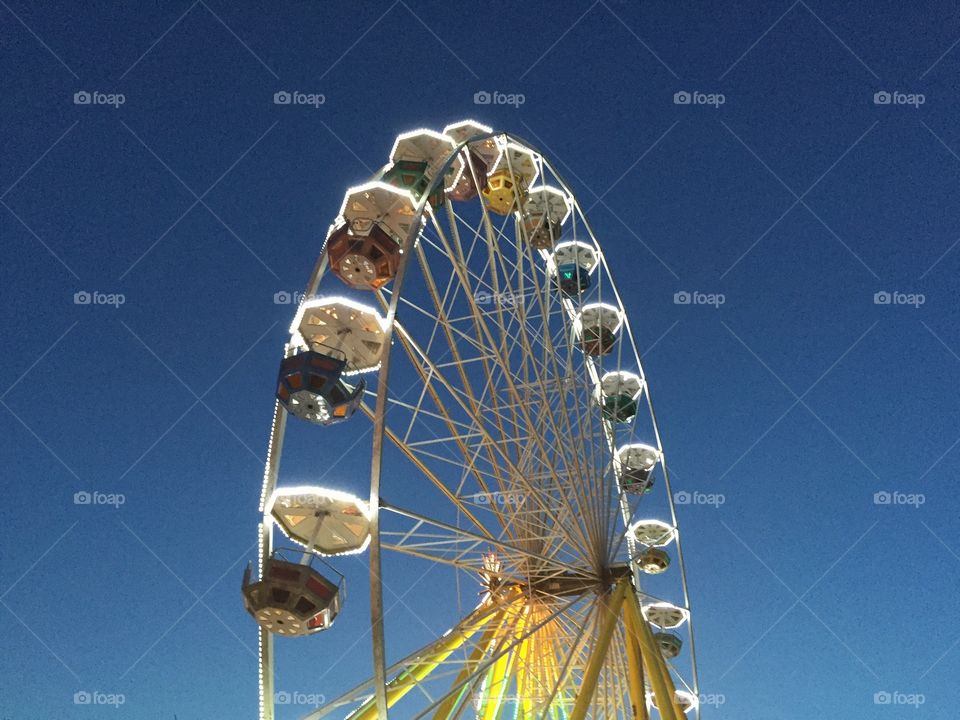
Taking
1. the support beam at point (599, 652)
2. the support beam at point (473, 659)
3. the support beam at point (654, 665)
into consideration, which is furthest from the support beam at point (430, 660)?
the support beam at point (654, 665)

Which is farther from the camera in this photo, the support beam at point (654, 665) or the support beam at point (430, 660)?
the support beam at point (654, 665)

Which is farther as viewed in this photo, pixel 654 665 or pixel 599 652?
pixel 654 665

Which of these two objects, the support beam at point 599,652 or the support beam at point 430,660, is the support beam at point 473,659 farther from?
the support beam at point 599,652

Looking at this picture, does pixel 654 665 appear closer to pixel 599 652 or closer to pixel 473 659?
pixel 599 652

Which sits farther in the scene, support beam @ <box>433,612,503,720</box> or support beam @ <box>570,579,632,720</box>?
support beam @ <box>433,612,503,720</box>

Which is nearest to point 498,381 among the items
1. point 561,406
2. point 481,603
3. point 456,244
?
point 561,406

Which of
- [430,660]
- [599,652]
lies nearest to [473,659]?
[430,660]

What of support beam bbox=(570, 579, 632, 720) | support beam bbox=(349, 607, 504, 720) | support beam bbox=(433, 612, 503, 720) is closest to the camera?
support beam bbox=(570, 579, 632, 720)

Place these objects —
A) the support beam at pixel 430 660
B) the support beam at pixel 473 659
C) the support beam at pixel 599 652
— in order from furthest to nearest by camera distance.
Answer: the support beam at pixel 473 659, the support beam at pixel 430 660, the support beam at pixel 599 652

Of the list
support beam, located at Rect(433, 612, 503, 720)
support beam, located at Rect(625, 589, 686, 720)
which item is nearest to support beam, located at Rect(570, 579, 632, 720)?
support beam, located at Rect(625, 589, 686, 720)

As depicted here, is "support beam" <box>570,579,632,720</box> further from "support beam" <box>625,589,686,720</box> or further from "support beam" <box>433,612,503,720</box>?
"support beam" <box>433,612,503,720</box>

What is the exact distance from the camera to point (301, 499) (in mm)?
13047

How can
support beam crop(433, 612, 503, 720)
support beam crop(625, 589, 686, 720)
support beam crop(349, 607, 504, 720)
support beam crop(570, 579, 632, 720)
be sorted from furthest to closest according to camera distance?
1. support beam crop(433, 612, 503, 720)
2. support beam crop(625, 589, 686, 720)
3. support beam crop(349, 607, 504, 720)
4. support beam crop(570, 579, 632, 720)

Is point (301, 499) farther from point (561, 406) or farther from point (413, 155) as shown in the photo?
point (413, 155)
